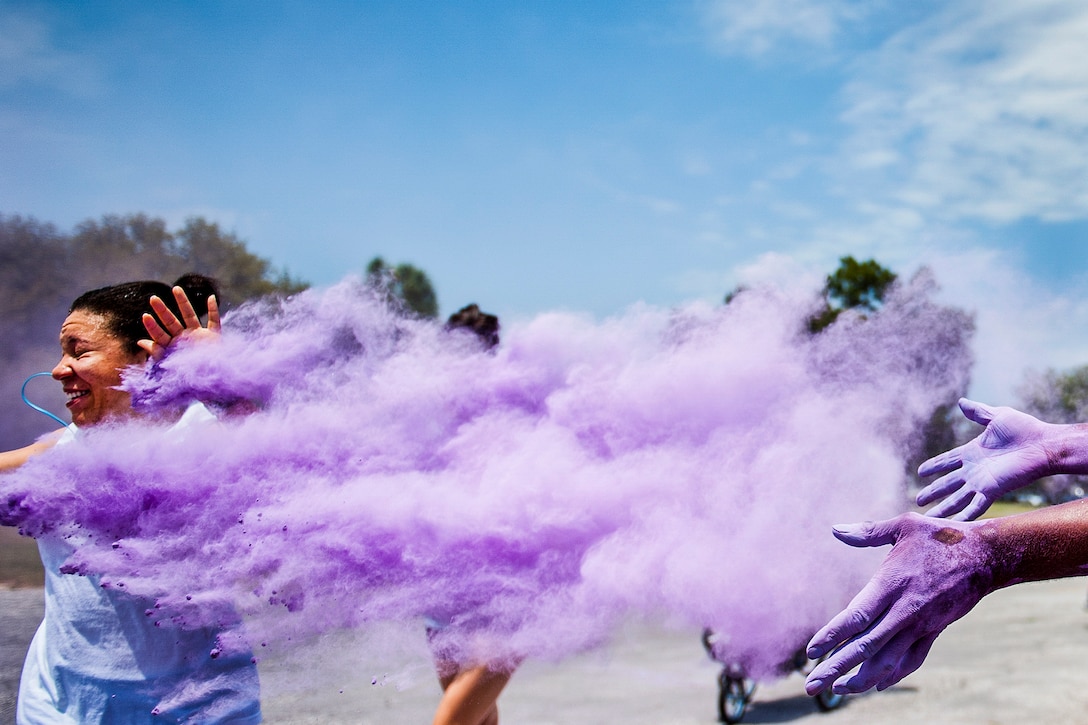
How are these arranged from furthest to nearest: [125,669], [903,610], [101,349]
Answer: [101,349] → [125,669] → [903,610]

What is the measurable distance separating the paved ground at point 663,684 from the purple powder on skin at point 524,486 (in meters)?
0.13

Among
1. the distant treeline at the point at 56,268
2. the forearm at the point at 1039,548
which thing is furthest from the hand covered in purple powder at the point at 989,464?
the distant treeline at the point at 56,268

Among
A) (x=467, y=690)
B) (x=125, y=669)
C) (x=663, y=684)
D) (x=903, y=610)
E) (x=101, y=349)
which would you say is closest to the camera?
(x=903, y=610)

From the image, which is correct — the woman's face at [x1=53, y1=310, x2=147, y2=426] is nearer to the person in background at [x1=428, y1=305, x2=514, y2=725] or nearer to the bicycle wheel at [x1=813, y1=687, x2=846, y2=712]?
the person in background at [x1=428, y1=305, x2=514, y2=725]

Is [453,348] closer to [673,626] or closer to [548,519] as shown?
[548,519]

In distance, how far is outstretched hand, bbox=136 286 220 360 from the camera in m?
1.95

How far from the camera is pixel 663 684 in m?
5.57

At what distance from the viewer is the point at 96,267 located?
431 centimetres

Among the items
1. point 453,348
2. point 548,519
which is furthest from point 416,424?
point 548,519

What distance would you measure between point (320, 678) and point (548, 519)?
64cm

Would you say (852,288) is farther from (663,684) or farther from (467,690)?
(663,684)

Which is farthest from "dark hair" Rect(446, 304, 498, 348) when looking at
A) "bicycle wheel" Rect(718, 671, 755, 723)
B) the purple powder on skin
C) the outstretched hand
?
"bicycle wheel" Rect(718, 671, 755, 723)

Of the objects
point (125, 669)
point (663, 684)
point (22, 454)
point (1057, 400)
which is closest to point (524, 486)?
point (125, 669)

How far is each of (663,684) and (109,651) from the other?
14.5 ft
